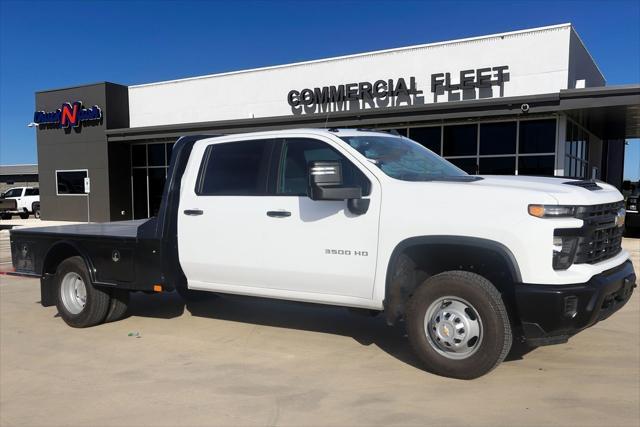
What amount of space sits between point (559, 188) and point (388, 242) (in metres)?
1.37

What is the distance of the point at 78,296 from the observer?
20.9 feet

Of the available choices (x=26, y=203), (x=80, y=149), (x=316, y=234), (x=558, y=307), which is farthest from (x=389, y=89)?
(x=26, y=203)

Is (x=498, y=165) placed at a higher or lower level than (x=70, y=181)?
higher

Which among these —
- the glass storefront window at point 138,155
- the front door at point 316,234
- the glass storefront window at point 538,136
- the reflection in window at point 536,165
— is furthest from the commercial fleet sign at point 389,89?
the front door at point 316,234

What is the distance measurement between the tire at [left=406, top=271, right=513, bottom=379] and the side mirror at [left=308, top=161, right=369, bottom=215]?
95 centimetres

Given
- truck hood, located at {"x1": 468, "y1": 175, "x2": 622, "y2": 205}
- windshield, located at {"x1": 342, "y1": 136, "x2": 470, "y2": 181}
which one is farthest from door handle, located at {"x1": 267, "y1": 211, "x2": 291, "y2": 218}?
truck hood, located at {"x1": 468, "y1": 175, "x2": 622, "y2": 205}

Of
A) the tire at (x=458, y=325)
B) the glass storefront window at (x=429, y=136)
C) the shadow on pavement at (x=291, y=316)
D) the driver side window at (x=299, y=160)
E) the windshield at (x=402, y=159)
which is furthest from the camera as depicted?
the glass storefront window at (x=429, y=136)

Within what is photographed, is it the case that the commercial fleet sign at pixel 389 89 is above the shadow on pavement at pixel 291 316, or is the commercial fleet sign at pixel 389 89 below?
above

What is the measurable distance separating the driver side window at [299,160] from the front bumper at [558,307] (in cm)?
184

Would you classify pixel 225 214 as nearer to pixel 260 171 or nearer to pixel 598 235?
pixel 260 171

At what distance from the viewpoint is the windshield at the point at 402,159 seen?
15.4 feet

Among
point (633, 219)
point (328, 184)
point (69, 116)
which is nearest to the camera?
point (328, 184)

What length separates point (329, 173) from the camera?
4.28 meters

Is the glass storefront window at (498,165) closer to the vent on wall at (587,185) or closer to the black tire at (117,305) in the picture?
the vent on wall at (587,185)
